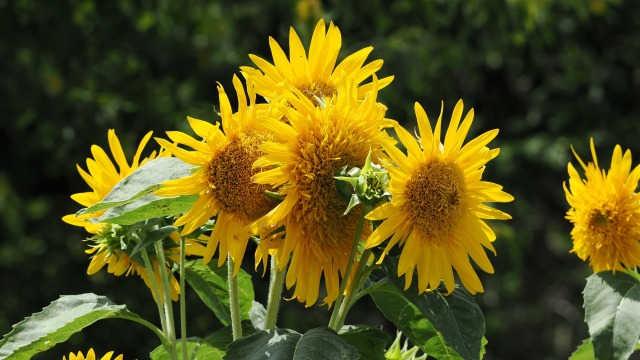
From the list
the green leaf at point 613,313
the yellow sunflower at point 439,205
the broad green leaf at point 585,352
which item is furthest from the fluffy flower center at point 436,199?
the broad green leaf at point 585,352

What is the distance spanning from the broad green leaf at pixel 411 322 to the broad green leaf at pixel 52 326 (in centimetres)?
24

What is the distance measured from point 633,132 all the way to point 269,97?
174 inches

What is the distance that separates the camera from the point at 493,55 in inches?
217

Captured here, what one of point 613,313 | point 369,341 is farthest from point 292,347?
point 613,313

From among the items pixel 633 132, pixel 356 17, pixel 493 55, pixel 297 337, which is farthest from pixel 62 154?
pixel 297 337

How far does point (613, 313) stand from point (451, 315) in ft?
1.21

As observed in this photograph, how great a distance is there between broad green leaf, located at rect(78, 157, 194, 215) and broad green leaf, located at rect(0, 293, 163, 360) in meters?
0.14

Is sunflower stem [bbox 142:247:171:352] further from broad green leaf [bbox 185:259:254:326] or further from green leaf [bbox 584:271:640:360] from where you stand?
green leaf [bbox 584:271:640:360]

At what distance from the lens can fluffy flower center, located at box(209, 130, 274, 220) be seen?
3.47 ft

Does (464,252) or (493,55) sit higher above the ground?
(493,55)

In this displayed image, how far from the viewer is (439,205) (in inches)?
42.1

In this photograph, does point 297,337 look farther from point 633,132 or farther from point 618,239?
point 633,132

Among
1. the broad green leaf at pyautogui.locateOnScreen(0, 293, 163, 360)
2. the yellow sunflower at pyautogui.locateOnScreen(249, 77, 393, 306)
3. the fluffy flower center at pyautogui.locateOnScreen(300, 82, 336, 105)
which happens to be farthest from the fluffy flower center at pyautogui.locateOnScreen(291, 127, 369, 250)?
the broad green leaf at pyautogui.locateOnScreen(0, 293, 163, 360)

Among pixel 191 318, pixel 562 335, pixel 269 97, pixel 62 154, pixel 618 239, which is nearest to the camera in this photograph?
pixel 269 97
